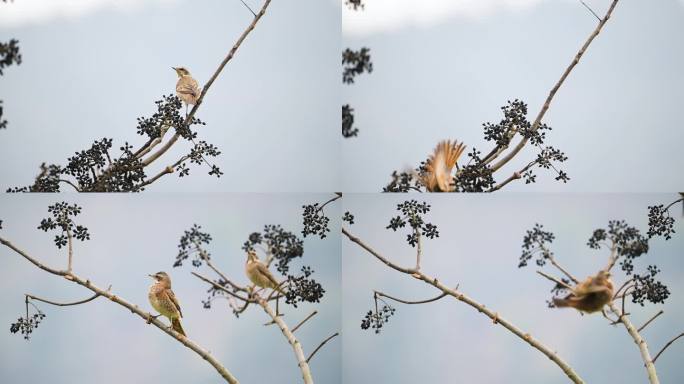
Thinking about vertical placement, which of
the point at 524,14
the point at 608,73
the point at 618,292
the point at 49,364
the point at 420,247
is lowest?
the point at 49,364

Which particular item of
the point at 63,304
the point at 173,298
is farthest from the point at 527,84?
the point at 63,304

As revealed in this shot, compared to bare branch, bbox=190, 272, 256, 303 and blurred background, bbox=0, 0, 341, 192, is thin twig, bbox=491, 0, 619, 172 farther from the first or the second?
bare branch, bbox=190, 272, 256, 303

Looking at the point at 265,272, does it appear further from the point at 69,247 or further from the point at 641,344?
the point at 641,344

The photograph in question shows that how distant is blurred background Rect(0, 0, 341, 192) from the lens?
6.85ft

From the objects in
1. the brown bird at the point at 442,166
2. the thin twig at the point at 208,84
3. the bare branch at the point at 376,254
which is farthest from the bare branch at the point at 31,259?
the brown bird at the point at 442,166

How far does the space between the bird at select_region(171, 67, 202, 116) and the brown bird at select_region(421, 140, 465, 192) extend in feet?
2.74

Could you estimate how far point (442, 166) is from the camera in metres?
2.56

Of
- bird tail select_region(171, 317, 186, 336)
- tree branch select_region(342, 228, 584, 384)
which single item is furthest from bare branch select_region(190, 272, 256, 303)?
tree branch select_region(342, 228, 584, 384)

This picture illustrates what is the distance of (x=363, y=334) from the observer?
2783 millimetres

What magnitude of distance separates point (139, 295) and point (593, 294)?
1395mm

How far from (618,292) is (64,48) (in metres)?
1.83

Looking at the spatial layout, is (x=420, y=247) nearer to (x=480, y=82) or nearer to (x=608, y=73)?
(x=480, y=82)

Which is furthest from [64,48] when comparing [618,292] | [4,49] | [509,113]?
[618,292]

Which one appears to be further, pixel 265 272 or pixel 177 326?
pixel 265 272
